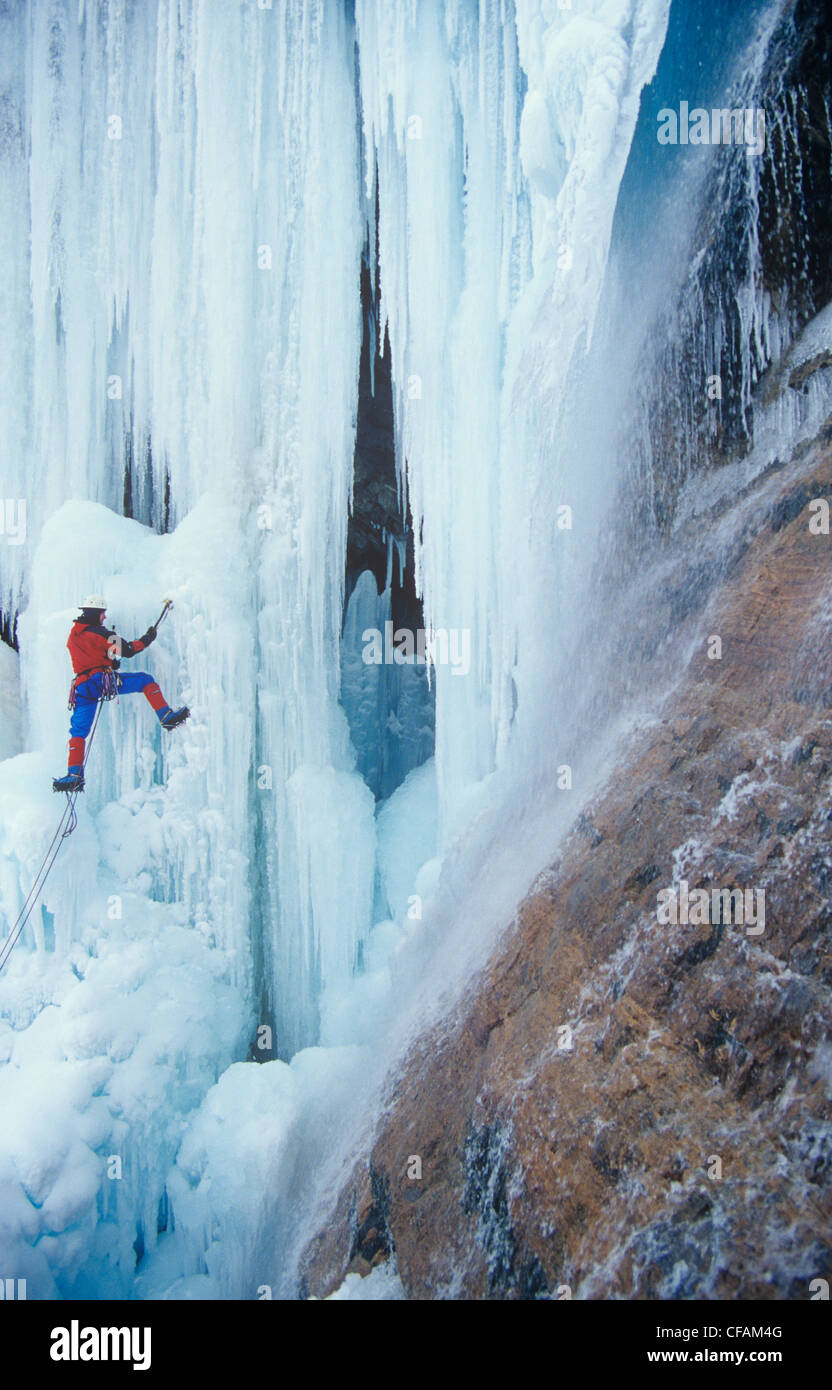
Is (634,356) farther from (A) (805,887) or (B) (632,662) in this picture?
(A) (805,887)

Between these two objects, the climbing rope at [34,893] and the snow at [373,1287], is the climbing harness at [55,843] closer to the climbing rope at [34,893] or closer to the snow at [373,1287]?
the climbing rope at [34,893]

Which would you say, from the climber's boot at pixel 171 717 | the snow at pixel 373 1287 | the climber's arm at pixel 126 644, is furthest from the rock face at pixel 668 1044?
the climber's arm at pixel 126 644

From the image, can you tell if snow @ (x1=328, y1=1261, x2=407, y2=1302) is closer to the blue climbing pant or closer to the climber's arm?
the blue climbing pant

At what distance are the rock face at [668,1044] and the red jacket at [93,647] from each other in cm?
280

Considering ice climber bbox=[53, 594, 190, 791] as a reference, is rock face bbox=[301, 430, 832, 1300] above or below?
below

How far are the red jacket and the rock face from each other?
280cm

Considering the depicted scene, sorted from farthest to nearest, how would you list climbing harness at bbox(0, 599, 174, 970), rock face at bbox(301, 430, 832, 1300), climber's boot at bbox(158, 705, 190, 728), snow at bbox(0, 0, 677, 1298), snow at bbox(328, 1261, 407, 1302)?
1. climber's boot at bbox(158, 705, 190, 728)
2. climbing harness at bbox(0, 599, 174, 970)
3. snow at bbox(0, 0, 677, 1298)
4. snow at bbox(328, 1261, 407, 1302)
5. rock face at bbox(301, 430, 832, 1300)

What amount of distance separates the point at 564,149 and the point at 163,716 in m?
3.81

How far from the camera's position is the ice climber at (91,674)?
4.82 metres

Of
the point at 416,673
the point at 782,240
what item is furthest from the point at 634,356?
the point at 416,673

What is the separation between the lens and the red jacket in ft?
15.8

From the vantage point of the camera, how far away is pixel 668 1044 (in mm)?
2908

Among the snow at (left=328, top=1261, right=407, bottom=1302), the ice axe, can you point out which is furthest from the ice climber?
the snow at (left=328, top=1261, right=407, bottom=1302)

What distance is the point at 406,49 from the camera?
4.96 meters
